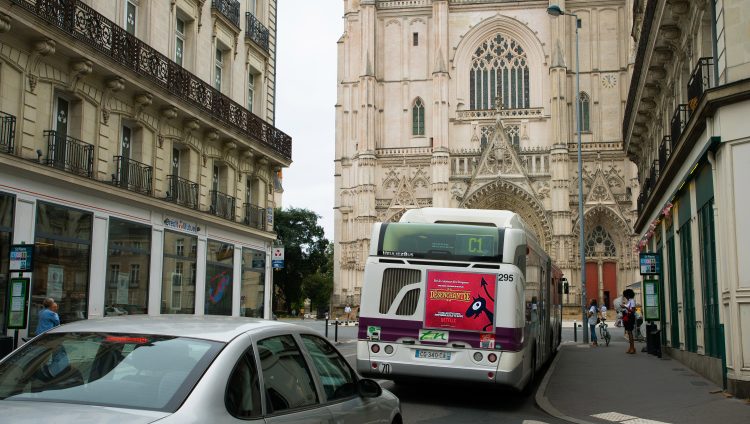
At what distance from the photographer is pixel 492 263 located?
12.5 metres

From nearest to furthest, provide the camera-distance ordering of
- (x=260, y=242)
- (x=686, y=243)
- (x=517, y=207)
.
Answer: (x=686, y=243)
(x=260, y=242)
(x=517, y=207)

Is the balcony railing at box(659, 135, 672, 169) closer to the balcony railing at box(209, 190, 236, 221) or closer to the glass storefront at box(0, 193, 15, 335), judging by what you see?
the balcony railing at box(209, 190, 236, 221)

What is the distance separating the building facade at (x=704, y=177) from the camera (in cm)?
1310

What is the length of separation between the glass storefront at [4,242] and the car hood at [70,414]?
40.0 ft

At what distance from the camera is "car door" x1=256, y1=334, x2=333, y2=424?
4668 millimetres

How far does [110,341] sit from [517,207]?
59.2 m

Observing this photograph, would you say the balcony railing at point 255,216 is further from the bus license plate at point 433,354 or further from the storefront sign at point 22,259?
the bus license plate at point 433,354

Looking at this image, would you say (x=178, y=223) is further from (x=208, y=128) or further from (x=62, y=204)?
(x=62, y=204)

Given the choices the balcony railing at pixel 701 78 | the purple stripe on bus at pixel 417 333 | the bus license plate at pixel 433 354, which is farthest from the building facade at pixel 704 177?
the bus license plate at pixel 433 354

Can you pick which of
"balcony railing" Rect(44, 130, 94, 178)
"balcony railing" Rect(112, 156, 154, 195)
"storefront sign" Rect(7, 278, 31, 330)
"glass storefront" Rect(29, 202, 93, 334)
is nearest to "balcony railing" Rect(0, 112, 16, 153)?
"balcony railing" Rect(44, 130, 94, 178)

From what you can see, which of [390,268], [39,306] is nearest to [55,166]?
[39,306]

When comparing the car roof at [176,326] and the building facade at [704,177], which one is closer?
the car roof at [176,326]

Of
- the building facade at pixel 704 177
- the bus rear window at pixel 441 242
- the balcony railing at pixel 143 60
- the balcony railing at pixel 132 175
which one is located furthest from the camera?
the balcony railing at pixel 132 175

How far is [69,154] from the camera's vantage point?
57.2ft
